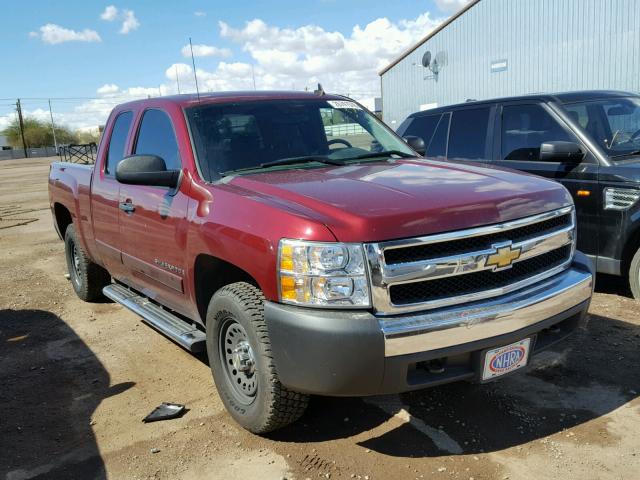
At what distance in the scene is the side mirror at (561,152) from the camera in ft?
17.2

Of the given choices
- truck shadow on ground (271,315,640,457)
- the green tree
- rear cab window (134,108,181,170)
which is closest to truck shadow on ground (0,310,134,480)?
truck shadow on ground (271,315,640,457)

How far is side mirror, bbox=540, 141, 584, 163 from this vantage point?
5.23 metres

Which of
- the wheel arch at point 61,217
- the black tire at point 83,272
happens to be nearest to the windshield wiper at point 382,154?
the black tire at point 83,272

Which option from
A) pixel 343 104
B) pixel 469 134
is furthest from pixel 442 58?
pixel 343 104

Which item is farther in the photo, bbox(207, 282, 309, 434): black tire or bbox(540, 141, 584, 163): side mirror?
bbox(540, 141, 584, 163): side mirror

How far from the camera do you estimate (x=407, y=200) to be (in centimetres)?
→ 287

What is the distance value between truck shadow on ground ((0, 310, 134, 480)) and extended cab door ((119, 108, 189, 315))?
790 millimetres

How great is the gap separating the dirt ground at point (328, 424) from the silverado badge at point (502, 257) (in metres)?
1.01

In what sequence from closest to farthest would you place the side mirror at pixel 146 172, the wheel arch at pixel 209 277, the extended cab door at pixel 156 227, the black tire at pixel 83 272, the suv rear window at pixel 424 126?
the wheel arch at pixel 209 277 < the side mirror at pixel 146 172 < the extended cab door at pixel 156 227 < the black tire at pixel 83 272 < the suv rear window at pixel 424 126

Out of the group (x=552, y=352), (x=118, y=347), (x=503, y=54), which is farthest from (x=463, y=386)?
(x=503, y=54)

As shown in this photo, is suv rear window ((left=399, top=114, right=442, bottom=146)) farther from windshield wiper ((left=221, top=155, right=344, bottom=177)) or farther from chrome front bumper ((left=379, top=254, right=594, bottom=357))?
chrome front bumper ((left=379, top=254, right=594, bottom=357))

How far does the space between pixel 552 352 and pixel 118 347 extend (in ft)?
11.4

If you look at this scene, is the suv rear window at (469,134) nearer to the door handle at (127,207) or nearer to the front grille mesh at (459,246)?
the front grille mesh at (459,246)

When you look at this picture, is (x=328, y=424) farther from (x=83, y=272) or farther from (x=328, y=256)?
(x=83, y=272)
